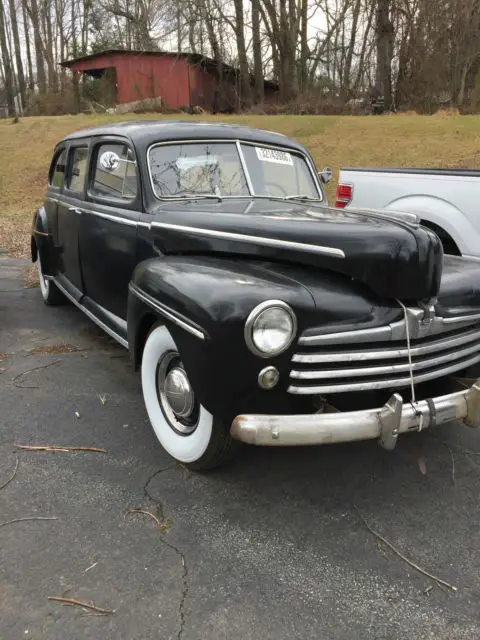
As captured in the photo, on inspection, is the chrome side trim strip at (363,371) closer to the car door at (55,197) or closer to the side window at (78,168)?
the side window at (78,168)

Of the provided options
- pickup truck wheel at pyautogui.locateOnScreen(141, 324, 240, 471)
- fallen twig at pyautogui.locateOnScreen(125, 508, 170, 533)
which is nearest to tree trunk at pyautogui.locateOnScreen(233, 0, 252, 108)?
pickup truck wheel at pyautogui.locateOnScreen(141, 324, 240, 471)

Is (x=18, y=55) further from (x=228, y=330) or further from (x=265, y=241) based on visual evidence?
(x=228, y=330)

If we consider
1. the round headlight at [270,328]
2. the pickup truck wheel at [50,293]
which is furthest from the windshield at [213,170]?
the pickup truck wheel at [50,293]

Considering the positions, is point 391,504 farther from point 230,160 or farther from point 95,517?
point 230,160

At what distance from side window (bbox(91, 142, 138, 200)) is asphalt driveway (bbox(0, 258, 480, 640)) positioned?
4.76 ft

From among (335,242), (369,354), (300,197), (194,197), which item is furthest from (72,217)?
(369,354)

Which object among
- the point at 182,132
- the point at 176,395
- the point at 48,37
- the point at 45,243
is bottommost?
the point at 176,395

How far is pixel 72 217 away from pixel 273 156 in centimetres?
167

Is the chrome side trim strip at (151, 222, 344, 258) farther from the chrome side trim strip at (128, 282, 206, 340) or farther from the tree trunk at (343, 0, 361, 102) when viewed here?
the tree trunk at (343, 0, 361, 102)

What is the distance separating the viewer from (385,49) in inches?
893

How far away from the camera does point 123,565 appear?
2117mm

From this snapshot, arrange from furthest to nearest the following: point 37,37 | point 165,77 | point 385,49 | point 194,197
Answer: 1. point 37,37
2. point 165,77
3. point 385,49
4. point 194,197

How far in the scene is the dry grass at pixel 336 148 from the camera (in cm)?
1177

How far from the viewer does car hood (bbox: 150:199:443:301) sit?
235cm
